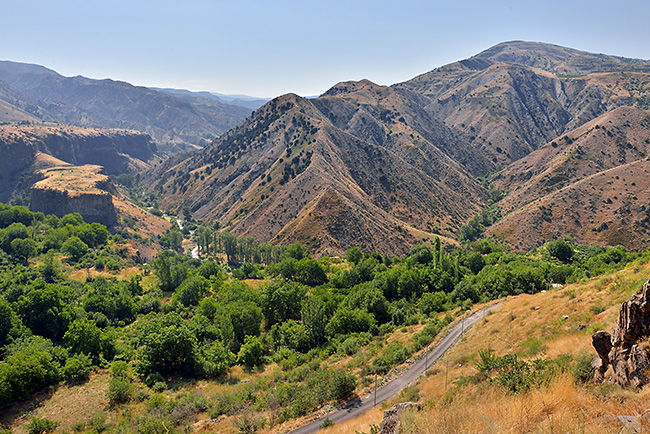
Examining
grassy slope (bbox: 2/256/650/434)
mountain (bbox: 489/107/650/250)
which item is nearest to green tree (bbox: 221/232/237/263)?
grassy slope (bbox: 2/256/650/434)

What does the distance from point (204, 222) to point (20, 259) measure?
10320 centimetres

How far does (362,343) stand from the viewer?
48562 millimetres

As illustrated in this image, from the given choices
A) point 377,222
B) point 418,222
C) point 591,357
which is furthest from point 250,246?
point 591,357

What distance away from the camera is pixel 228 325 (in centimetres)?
5422

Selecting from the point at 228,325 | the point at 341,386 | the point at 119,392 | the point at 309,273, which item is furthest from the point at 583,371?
the point at 309,273

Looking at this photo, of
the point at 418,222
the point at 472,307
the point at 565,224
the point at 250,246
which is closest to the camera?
the point at 472,307

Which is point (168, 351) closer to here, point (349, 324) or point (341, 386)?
point (341, 386)

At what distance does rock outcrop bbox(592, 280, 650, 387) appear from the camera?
48.3ft

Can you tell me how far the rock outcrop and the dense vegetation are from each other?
22.7m

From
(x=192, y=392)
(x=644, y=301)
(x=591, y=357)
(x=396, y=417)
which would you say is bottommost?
(x=192, y=392)

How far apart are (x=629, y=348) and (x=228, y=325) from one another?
165ft

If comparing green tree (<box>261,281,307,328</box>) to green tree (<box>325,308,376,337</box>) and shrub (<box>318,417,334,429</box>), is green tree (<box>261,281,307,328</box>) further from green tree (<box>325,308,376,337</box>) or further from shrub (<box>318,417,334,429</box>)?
shrub (<box>318,417,334,429</box>)

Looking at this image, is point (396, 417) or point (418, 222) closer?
point (396, 417)

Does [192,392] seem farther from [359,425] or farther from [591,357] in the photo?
[591,357]
